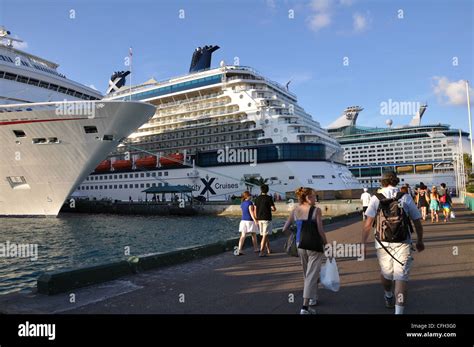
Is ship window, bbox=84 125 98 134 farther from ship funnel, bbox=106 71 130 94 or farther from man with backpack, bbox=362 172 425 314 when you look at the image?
ship funnel, bbox=106 71 130 94

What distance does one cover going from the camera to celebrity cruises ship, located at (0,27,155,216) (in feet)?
79.5

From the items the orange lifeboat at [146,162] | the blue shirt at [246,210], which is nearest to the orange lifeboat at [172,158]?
the orange lifeboat at [146,162]

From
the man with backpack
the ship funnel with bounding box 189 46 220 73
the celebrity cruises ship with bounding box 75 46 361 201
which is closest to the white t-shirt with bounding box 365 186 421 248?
the man with backpack

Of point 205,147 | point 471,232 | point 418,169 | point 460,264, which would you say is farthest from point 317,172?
point 418,169

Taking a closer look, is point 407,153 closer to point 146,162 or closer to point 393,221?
point 146,162

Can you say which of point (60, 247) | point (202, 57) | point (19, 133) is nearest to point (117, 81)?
point (202, 57)

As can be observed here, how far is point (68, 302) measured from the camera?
5355mm

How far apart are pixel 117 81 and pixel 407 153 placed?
57.3 meters

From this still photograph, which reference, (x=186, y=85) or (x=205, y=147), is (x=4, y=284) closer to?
(x=205, y=147)

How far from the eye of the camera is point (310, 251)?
5062mm

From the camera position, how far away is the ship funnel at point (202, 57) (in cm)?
5484

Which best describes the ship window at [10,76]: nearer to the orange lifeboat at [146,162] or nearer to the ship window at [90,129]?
the ship window at [90,129]

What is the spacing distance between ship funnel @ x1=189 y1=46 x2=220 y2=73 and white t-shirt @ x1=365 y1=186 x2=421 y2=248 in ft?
172

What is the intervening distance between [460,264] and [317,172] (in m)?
33.2
